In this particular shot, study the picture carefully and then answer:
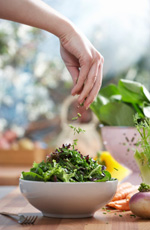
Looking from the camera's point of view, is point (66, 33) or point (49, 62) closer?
point (66, 33)

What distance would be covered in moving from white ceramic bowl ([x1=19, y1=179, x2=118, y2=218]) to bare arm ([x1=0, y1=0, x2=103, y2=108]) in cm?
19

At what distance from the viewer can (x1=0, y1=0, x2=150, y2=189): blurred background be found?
4.11m

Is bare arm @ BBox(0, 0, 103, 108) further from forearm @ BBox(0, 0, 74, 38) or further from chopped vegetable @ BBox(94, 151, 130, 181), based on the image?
chopped vegetable @ BBox(94, 151, 130, 181)

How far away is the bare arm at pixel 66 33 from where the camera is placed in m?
0.79

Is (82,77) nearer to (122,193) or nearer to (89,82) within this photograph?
(89,82)

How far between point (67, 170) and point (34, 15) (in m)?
0.34

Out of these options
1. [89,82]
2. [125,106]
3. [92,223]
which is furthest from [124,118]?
[92,223]

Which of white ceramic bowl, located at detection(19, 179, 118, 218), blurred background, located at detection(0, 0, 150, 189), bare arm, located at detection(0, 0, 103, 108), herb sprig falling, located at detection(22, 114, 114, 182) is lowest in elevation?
blurred background, located at detection(0, 0, 150, 189)

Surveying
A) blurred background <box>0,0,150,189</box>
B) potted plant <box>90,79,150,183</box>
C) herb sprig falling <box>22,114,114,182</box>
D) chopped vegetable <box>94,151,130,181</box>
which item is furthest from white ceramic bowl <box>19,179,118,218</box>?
blurred background <box>0,0,150,189</box>

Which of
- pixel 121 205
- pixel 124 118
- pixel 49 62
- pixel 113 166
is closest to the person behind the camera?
pixel 121 205

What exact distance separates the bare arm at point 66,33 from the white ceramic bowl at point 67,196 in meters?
0.19

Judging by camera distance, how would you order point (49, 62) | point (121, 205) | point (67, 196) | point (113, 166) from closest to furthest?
point (67, 196) < point (121, 205) < point (113, 166) < point (49, 62)

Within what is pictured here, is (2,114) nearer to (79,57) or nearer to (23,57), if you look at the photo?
(23,57)

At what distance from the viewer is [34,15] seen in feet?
2.64
